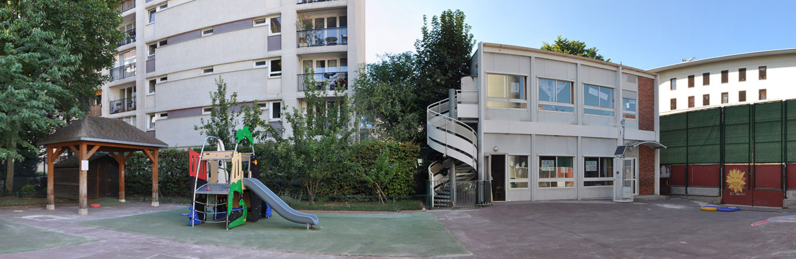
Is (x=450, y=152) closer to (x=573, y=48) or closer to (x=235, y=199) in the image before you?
(x=235, y=199)

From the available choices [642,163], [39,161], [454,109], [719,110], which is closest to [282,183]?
[454,109]

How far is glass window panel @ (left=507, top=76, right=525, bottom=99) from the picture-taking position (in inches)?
718

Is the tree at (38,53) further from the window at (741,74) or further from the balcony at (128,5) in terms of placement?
the window at (741,74)

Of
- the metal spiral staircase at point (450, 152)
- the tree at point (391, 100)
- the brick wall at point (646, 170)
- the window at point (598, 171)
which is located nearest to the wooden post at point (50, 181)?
the tree at point (391, 100)

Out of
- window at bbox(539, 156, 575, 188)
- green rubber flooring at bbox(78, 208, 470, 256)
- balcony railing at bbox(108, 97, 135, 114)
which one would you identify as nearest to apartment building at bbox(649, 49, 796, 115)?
window at bbox(539, 156, 575, 188)

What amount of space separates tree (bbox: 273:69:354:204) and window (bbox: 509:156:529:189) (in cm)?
663

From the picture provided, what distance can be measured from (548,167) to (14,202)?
21066 mm

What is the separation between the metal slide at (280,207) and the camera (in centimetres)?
1107

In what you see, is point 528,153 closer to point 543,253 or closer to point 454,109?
point 454,109

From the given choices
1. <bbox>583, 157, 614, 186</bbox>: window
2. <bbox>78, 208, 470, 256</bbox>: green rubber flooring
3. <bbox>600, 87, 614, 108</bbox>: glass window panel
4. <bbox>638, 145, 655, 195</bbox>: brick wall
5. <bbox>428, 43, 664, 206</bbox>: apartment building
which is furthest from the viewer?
<bbox>638, 145, 655, 195</bbox>: brick wall

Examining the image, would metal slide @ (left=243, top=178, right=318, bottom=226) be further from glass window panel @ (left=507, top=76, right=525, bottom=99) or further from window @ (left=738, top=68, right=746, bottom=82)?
window @ (left=738, top=68, right=746, bottom=82)

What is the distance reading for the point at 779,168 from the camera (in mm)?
18516

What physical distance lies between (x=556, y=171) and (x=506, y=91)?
406 centimetres

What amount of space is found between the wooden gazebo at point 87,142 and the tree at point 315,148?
5284 mm
